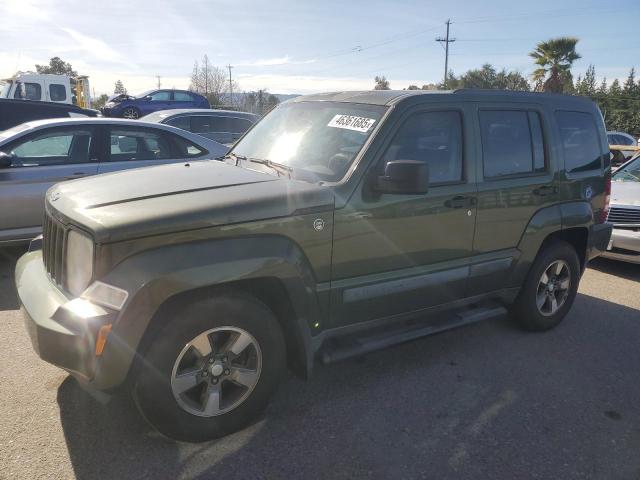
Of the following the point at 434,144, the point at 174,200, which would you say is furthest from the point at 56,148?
the point at 434,144

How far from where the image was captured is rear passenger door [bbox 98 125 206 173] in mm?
6051

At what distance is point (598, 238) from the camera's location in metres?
4.69

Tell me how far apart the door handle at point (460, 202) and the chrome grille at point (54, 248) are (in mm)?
2401

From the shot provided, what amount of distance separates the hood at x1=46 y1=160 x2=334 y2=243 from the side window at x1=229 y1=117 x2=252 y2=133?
26.7 feet

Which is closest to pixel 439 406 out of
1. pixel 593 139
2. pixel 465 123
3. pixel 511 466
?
pixel 511 466

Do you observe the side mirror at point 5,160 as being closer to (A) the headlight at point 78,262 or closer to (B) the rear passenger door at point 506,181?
(A) the headlight at point 78,262

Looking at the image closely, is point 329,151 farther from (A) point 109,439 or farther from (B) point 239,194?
(A) point 109,439

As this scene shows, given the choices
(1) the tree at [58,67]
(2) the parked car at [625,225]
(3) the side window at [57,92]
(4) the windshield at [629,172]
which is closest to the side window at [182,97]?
(3) the side window at [57,92]

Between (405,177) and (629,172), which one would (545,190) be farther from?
(629,172)

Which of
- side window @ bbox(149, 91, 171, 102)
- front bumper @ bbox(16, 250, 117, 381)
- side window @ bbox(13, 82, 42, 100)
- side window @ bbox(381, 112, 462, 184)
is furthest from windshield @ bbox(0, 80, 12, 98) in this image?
side window @ bbox(381, 112, 462, 184)

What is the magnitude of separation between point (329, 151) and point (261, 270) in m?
1.06

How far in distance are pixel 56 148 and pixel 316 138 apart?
3.87 meters

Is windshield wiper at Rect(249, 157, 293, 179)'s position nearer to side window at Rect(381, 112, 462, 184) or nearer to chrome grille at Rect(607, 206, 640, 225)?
side window at Rect(381, 112, 462, 184)

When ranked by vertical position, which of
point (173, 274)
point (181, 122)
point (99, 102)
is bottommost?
point (173, 274)
